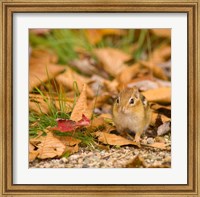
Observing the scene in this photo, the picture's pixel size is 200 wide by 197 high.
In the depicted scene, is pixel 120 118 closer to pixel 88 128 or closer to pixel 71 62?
pixel 88 128

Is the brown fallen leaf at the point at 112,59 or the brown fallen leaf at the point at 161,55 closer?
the brown fallen leaf at the point at 112,59

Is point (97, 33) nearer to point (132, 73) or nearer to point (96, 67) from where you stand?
point (96, 67)

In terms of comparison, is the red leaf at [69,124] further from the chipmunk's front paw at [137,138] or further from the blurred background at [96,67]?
the chipmunk's front paw at [137,138]

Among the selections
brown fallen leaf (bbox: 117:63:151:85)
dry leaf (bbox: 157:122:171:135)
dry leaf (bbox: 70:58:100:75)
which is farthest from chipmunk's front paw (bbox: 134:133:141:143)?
dry leaf (bbox: 70:58:100:75)

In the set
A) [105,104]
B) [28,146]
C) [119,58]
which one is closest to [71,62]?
[119,58]

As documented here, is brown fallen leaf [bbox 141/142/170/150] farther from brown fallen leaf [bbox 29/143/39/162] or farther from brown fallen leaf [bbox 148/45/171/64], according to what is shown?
brown fallen leaf [bbox 148/45/171/64]

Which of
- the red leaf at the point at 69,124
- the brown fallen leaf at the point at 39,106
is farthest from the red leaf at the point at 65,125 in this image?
the brown fallen leaf at the point at 39,106
